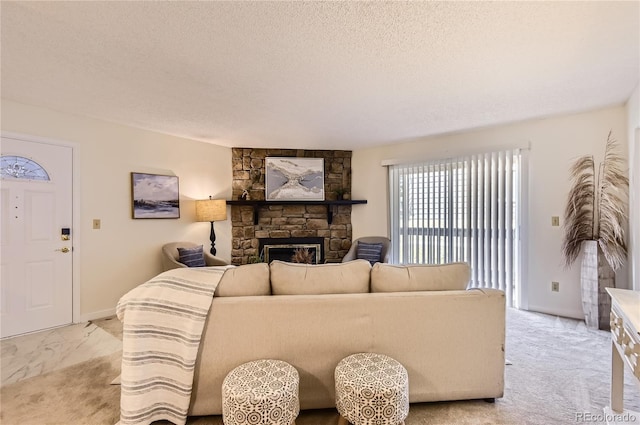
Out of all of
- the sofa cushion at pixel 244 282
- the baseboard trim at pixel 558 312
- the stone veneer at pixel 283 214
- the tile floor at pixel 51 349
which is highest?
the stone veneer at pixel 283 214

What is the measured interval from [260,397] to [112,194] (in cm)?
337

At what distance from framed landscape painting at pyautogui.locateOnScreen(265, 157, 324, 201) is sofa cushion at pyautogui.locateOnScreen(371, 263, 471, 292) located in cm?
327

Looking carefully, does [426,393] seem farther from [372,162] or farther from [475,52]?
[372,162]

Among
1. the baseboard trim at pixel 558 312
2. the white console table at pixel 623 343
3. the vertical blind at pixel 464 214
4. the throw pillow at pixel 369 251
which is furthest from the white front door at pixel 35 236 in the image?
the baseboard trim at pixel 558 312

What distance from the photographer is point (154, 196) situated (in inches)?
159

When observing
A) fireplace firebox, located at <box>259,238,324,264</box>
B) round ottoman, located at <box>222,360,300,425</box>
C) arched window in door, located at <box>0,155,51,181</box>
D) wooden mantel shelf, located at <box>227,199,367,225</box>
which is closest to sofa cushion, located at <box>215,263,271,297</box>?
round ottoman, located at <box>222,360,300,425</box>

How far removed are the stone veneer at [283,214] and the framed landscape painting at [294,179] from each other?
0.10m

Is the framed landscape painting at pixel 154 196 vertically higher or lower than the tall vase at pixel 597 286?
higher

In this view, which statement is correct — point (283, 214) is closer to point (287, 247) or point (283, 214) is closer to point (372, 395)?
point (287, 247)

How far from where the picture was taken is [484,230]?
398cm

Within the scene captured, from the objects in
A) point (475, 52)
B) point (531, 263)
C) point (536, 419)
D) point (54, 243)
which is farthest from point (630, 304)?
point (54, 243)

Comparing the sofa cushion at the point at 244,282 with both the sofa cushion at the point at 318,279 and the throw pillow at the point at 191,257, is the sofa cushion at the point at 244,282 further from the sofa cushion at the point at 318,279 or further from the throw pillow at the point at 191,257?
the throw pillow at the point at 191,257

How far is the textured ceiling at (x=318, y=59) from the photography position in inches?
64.6

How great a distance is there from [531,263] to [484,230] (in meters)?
0.64
